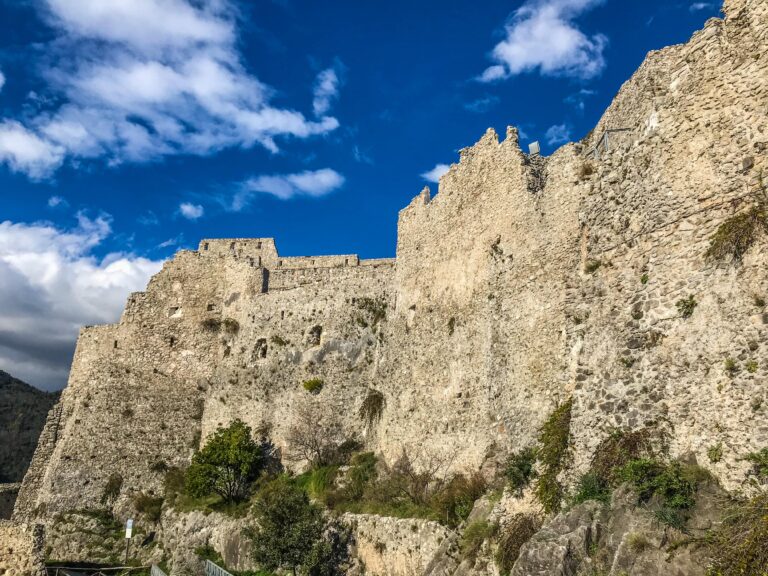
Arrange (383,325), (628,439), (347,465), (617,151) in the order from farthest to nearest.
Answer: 1. (383,325)
2. (347,465)
3. (617,151)
4. (628,439)

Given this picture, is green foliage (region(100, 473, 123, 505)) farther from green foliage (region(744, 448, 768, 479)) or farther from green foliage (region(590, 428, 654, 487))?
green foliage (region(744, 448, 768, 479))

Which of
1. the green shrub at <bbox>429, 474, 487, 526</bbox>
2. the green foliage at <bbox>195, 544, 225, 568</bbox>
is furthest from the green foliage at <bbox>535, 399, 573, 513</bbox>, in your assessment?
the green foliage at <bbox>195, 544, 225, 568</bbox>

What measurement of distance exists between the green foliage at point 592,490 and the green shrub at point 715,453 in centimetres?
151

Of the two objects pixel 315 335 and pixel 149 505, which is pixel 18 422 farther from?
pixel 315 335

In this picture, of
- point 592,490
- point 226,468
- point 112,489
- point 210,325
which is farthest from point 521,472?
point 210,325

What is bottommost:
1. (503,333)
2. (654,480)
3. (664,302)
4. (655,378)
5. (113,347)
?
(654,480)

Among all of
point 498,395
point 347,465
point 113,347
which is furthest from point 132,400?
point 498,395

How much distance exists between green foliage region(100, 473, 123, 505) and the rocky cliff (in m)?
0.37

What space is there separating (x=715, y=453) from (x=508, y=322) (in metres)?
10.5

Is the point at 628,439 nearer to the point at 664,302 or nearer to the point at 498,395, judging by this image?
the point at 664,302

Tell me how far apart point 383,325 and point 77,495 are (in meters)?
16.8

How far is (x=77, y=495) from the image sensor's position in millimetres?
29562

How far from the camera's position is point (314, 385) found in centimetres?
2820

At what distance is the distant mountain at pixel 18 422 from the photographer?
131 ft
